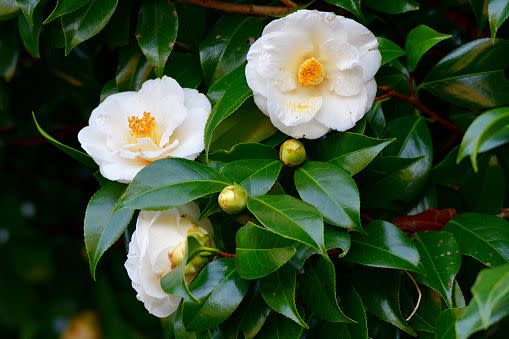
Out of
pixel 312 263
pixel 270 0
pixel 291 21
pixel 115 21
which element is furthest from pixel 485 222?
pixel 115 21

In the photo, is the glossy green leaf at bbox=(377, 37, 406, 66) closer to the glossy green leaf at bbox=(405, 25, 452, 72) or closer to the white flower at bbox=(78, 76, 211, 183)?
the glossy green leaf at bbox=(405, 25, 452, 72)

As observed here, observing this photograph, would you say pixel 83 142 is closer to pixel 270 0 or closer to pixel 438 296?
pixel 270 0

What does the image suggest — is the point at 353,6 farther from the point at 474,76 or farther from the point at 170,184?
the point at 170,184

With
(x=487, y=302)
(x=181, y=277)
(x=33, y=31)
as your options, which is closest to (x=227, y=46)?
(x=33, y=31)

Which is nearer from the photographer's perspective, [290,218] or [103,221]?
[290,218]

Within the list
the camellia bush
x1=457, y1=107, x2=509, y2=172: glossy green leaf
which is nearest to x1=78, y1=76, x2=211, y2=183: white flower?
the camellia bush

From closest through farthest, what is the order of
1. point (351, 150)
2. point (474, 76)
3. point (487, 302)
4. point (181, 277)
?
point (487, 302) < point (181, 277) < point (351, 150) < point (474, 76)

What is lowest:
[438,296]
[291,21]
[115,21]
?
[438,296]
